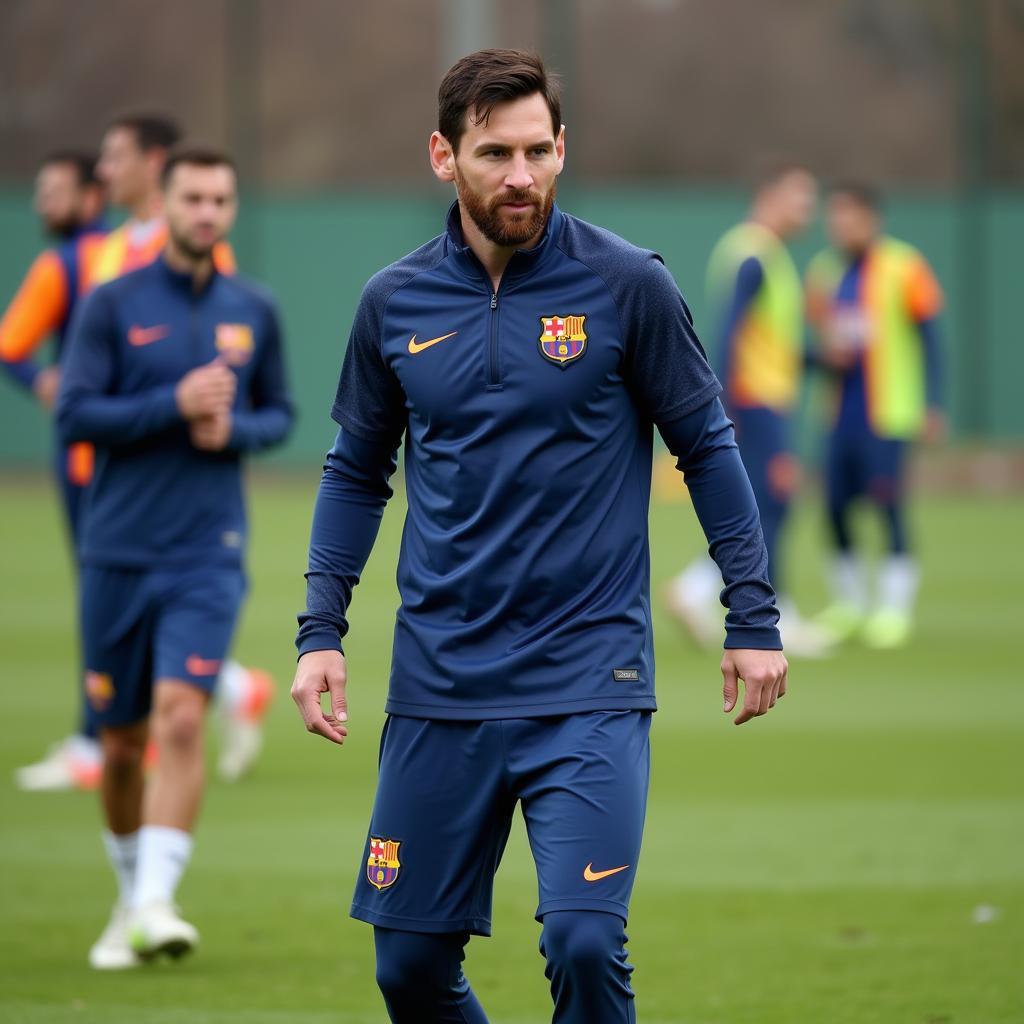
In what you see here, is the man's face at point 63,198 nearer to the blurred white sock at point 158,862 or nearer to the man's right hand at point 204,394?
the man's right hand at point 204,394

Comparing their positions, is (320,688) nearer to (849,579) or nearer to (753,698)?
(753,698)

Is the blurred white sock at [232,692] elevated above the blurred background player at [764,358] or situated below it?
below

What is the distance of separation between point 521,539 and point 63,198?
628cm

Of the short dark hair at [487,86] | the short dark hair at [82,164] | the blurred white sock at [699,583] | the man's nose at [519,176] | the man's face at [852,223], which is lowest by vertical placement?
the man's nose at [519,176]

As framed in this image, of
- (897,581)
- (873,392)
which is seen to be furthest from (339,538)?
(873,392)

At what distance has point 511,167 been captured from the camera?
14.6 feet

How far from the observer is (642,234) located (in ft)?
99.3

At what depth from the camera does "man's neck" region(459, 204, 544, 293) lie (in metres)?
4.55

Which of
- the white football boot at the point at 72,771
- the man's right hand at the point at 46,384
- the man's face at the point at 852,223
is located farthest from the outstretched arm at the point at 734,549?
the man's face at the point at 852,223

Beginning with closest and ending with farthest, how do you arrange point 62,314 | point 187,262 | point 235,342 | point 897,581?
point 187,262, point 235,342, point 62,314, point 897,581

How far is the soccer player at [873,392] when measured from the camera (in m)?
14.3

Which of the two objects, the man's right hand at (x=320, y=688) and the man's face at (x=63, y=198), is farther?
the man's face at (x=63, y=198)

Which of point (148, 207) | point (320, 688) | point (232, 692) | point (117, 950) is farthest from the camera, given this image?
point (232, 692)

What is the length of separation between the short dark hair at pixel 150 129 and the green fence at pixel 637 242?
21.3 meters
